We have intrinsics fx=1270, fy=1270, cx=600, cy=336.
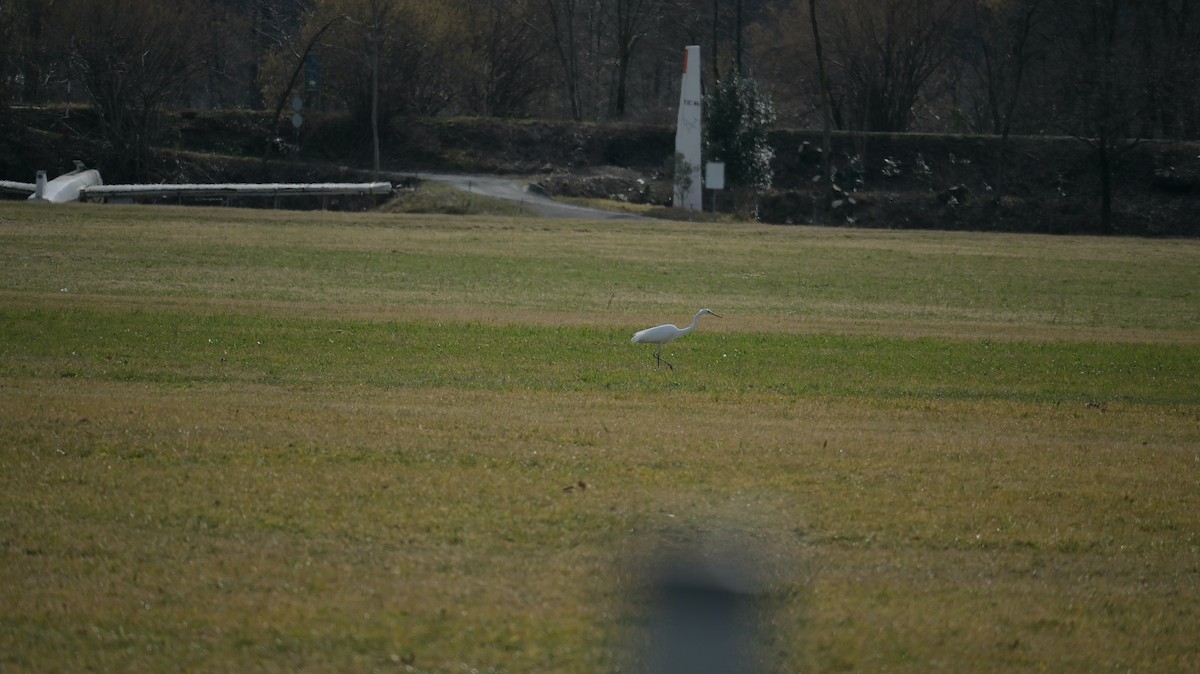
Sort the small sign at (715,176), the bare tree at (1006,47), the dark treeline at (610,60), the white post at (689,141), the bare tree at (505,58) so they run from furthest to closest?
the bare tree at (505,58)
the bare tree at (1006,47)
the dark treeline at (610,60)
the white post at (689,141)
the small sign at (715,176)

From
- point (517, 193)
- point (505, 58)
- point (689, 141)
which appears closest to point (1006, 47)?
point (689, 141)

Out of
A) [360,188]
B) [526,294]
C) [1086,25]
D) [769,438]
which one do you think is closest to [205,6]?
[360,188]

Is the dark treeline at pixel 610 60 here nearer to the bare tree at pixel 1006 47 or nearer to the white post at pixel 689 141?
the bare tree at pixel 1006 47

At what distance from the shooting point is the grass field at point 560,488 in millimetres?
7426

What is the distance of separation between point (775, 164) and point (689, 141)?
14319mm

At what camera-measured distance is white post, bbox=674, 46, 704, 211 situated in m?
62.5

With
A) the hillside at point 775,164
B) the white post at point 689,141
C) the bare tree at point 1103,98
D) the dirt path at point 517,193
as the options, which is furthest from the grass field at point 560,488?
the hillside at point 775,164

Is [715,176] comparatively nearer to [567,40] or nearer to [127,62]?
[127,62]

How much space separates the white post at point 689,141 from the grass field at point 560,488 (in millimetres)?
38554

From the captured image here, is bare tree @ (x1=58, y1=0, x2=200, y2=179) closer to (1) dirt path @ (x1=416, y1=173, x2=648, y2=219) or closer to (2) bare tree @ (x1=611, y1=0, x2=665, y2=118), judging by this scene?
(1) dirt path @ (x1=416, y1=173, x2=648, y2=219)

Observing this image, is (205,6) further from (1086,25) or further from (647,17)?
(1086,25)

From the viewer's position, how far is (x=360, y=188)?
59.3 meters

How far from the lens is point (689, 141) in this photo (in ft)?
206

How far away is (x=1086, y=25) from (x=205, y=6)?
53051 mm
